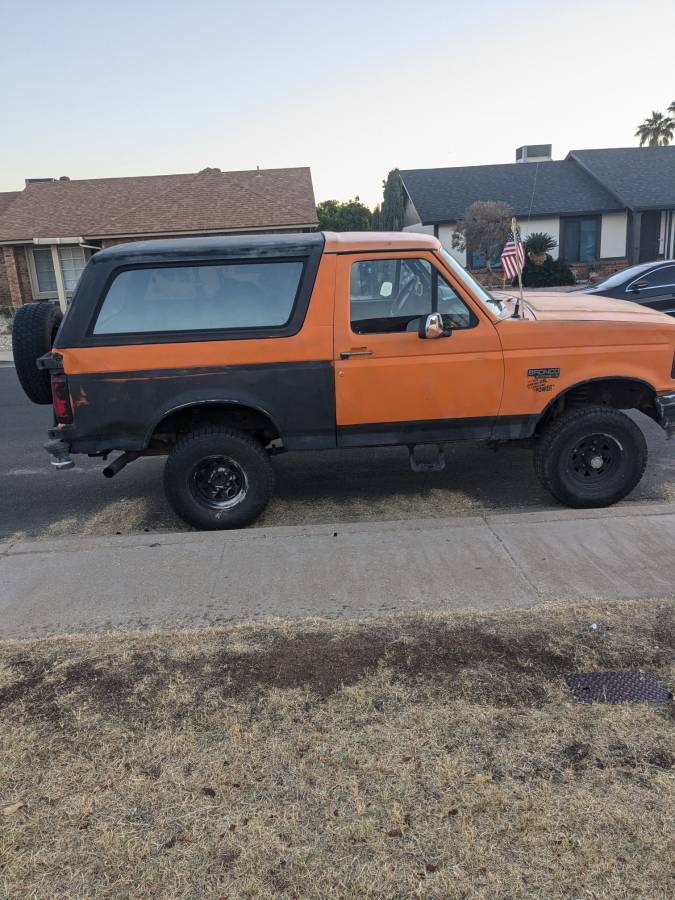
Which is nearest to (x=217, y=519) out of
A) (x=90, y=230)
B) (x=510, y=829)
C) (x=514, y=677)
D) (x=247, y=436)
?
(x=247, y=436)

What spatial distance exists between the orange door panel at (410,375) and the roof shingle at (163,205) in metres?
19.2

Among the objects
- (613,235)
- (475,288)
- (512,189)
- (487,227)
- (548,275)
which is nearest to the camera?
(475,288)

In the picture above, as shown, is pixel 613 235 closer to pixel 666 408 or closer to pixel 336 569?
pixel 666 408

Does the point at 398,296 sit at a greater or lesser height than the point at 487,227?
Answer: lesser

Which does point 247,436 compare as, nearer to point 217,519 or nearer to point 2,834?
point 217,519

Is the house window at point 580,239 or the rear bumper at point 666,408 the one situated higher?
the house window at point 580,239

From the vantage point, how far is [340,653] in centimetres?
367

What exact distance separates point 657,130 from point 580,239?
104ft

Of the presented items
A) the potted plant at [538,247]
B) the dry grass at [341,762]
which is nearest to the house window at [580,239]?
the potted plant at [538,247]

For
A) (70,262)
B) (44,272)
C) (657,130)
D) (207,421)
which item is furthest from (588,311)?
(657,130)

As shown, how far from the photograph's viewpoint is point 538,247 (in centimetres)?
2828

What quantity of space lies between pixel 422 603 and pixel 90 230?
77.1 feet

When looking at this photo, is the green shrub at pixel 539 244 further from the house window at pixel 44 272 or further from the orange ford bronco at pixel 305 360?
the orange ford bronco at pixel 305 360

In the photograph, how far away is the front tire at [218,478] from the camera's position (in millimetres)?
5465
